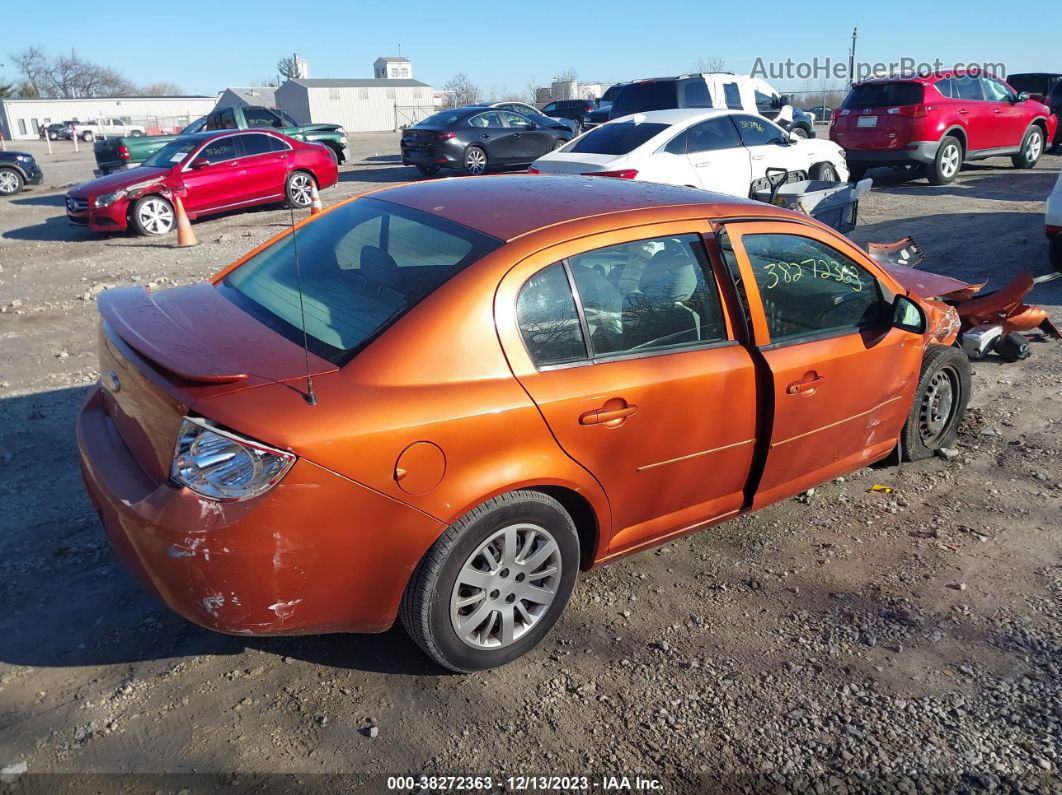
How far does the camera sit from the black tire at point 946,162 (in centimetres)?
1454

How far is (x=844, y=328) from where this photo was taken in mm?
3984

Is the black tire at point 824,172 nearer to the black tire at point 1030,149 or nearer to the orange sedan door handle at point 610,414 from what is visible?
the black tire at point 1030,149

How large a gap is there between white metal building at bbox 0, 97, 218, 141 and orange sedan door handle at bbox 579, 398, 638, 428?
60.5 meters

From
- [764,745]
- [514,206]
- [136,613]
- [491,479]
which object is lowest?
[764,745]

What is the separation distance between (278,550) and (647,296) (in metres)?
1.73

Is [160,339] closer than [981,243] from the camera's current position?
Yes

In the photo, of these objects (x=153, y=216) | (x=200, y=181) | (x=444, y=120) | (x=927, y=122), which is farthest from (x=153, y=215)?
(x=927, y=122)

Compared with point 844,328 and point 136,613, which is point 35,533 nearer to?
point 136,613

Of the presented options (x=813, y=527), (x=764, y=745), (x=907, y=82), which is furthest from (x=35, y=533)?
(x=907, y=82)

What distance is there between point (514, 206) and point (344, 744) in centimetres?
212

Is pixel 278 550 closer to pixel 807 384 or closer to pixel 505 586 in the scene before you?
pixel 505 586

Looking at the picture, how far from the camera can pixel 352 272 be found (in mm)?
3342

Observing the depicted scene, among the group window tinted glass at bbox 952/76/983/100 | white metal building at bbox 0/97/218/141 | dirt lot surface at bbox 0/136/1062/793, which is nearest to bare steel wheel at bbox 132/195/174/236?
dirt lot surface at bbox 0/136/1062/793

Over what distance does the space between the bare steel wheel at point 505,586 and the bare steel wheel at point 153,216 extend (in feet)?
38.3
